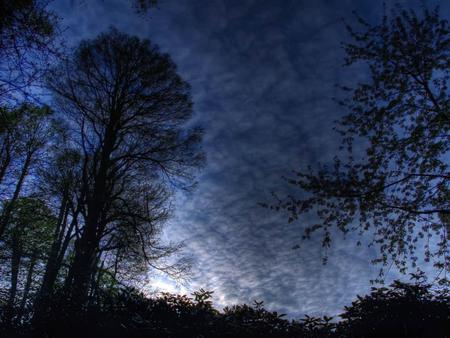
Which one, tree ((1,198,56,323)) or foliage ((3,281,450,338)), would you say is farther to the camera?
tree ((1,198,56,323))

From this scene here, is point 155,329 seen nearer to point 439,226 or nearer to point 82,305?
point 82,305

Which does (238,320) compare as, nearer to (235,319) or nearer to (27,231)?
(235,319)

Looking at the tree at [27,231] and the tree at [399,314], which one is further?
the tree at [27,231]

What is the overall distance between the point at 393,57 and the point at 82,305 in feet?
35.6

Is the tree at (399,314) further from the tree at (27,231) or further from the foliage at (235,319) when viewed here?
the tree at (27,231)

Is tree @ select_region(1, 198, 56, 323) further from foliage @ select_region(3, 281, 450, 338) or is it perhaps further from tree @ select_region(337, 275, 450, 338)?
tree @ select_region(337, 275, 450, 338)

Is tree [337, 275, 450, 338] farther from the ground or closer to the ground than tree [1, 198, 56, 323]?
closer to the ground

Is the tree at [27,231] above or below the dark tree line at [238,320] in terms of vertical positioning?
above

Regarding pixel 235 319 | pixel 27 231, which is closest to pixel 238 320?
pixel 235 319

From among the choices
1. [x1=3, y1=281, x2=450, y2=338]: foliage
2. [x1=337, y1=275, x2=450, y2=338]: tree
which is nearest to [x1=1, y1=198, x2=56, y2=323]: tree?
[x1=3, y1=281, x2=450, y2=338]: foliage

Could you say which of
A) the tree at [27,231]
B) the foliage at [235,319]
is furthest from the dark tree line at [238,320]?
the tree at [27,231]

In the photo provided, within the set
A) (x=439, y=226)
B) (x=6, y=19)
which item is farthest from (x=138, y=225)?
(x=439, y=226)

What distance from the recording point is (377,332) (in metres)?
5.52

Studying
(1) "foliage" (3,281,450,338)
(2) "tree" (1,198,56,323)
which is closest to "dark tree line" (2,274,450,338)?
(1) "foliage" (3,281,450,338)
